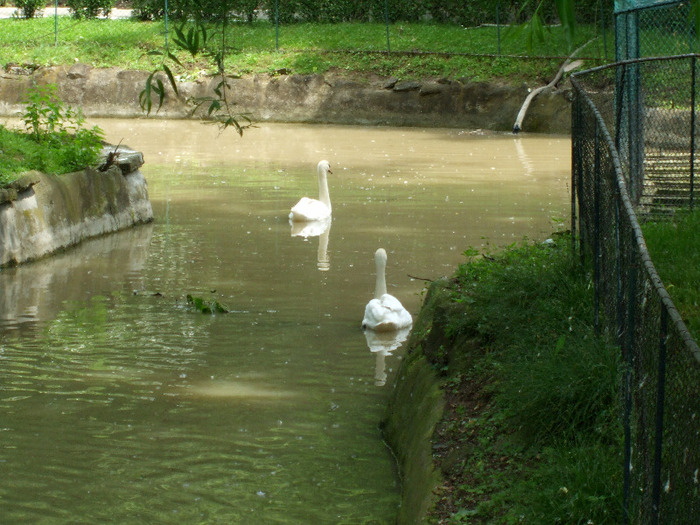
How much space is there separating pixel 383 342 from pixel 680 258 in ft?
9.79

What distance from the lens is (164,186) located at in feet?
56.9

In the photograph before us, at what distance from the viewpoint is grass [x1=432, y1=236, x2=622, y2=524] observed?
4.39 metres

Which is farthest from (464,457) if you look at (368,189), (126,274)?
(368,189)

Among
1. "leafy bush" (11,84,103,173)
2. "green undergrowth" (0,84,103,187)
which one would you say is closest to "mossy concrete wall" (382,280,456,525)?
"green undergrowth" (0,84,103,187)

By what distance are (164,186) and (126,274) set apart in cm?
626

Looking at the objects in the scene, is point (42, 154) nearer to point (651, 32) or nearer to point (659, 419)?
point (651, 32)

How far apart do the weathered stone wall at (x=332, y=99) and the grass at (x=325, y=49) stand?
545 millimetres

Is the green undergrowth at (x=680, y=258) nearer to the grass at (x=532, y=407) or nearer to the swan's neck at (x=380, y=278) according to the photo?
the grass at (x=532, y=407)

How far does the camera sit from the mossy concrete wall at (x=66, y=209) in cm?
1130

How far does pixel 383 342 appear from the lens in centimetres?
892

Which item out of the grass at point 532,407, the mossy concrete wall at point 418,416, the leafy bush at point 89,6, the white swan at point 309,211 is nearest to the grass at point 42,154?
the white swan at point 309,211

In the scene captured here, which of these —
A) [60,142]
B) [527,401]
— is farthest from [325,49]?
[527,401]

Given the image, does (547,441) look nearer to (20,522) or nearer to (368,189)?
(20,522)

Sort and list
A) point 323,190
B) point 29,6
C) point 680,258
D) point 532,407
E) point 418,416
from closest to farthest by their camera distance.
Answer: point 532,407
point 418,416
point 680,258
point 323,190
point 29,6
